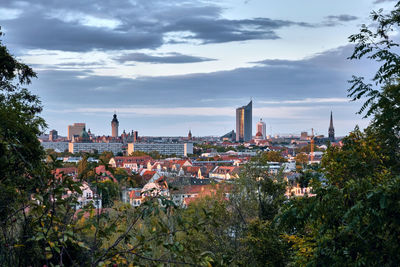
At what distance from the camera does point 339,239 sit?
447 centimetres

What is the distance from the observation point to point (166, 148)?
17400 centimetres

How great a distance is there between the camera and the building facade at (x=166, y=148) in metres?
166

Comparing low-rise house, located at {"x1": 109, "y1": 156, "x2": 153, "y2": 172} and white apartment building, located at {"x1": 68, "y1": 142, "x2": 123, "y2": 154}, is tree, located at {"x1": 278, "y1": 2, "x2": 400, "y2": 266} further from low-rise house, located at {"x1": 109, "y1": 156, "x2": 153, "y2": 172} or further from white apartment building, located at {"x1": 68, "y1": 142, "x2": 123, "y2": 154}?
white apartment building, located at {"x1": 68, "y1": 142, "x2": 123, "y2": 154}

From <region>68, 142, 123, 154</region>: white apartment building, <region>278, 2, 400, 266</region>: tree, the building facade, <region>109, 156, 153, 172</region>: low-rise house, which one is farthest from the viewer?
<region>68, 142, 123, 154</region>: white apartment building

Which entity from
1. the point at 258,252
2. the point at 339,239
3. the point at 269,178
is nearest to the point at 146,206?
the point at 339,239

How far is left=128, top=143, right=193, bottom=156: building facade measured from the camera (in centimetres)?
16609

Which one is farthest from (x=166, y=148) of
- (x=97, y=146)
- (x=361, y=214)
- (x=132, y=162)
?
(x=361, y=214)

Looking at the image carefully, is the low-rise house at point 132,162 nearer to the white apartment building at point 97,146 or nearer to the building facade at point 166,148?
the building facade at point 166,148

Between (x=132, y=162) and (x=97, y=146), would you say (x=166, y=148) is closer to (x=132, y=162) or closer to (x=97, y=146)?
(x=97, y=146)

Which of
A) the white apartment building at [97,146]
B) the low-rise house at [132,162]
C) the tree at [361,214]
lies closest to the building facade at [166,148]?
the white apartment building at [97,146]

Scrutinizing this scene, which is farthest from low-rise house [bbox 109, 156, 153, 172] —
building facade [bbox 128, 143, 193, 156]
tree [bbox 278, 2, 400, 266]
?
tree [bbox 278, 2, 400, 266]

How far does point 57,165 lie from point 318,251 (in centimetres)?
262

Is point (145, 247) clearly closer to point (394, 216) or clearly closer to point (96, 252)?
point (96, 252)

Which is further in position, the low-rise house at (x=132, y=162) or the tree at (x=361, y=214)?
the low-rise house at (x=132, y=162)
